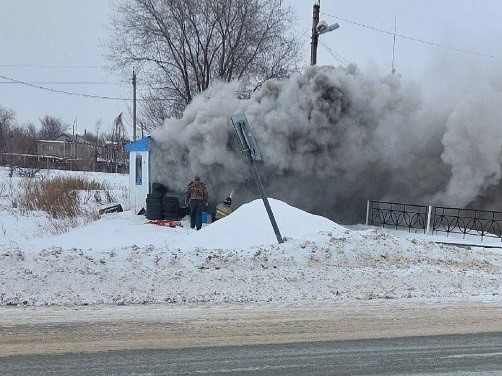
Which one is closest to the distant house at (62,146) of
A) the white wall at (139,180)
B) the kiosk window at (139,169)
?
the white wall at (139,180)

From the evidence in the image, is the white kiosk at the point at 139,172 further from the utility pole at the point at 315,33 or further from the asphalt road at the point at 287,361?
the asphalt road at the point at 287,361

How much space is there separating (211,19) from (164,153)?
30.5ft

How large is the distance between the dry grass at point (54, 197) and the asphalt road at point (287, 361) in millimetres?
16592

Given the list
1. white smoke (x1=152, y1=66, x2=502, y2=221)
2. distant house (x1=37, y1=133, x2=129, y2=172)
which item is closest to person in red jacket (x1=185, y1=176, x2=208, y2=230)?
white smoke (x1=152, y1=66, x2=502, y2=221)

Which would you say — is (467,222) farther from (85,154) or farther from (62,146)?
(62,146)

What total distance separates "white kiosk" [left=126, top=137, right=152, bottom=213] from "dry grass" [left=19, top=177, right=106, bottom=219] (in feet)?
7.80

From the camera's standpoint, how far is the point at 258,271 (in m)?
8.61

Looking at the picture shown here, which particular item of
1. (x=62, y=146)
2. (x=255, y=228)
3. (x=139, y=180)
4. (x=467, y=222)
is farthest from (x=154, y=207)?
(x=62, y=146)

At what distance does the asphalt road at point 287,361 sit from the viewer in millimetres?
4547

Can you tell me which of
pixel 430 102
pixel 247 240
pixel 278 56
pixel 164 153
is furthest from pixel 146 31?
pixel 247 240

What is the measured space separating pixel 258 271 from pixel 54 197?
17.4 metres

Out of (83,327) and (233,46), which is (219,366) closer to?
(83,327)

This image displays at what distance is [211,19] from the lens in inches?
1011

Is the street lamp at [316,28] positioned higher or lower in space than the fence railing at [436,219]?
higher
